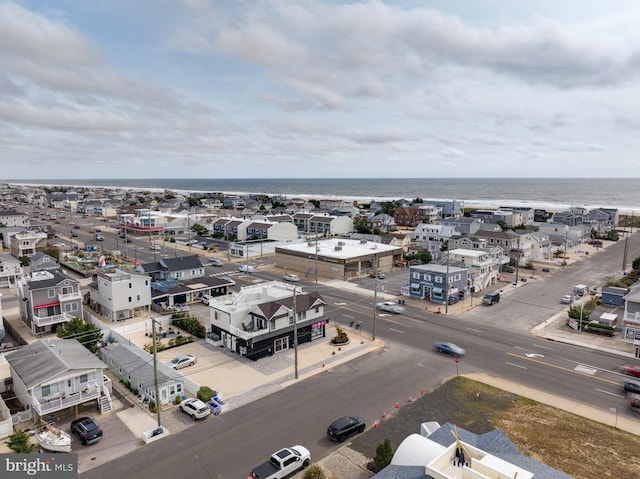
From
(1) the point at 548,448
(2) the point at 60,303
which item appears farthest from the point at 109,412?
(1) the point at 548,448

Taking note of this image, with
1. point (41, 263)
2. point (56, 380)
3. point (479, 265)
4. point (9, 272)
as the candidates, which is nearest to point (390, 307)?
point (479, 265)

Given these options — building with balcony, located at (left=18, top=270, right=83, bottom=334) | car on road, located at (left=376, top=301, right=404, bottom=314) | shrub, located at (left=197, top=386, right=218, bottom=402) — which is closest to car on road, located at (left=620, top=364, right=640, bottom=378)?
car on road, located at (left=376, top=301, right=404, bottom=314)

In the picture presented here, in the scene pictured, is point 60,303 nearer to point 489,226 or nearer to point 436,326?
point 436,326

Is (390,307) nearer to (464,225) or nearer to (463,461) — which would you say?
(463,461)

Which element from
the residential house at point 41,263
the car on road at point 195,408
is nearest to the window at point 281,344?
the car on road at point 195,408

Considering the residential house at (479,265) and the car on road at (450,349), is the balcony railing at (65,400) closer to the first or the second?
the car on road at (450,349)
